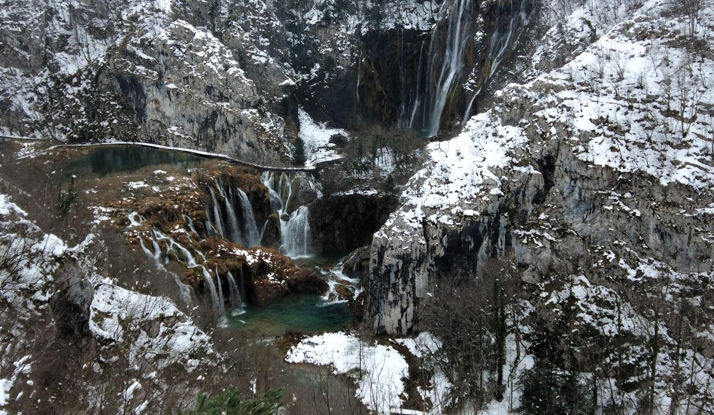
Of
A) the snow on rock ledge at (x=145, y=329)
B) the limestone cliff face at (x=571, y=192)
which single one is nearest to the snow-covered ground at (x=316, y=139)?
the limestone cliff face at (x=571, y=192)

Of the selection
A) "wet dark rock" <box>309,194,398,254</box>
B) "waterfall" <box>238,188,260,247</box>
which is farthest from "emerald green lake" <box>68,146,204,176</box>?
"wet dark rock" <box>309,194,398,254</box>

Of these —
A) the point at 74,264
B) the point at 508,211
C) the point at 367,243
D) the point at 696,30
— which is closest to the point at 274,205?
the point at 367,243

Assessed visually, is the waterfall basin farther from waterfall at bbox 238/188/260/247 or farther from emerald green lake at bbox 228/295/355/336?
waterfall at bbox 238/188/260/247

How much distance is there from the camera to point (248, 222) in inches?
1638

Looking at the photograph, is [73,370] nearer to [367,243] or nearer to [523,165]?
[523,165]

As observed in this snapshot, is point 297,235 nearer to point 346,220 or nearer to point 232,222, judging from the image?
point 346,220

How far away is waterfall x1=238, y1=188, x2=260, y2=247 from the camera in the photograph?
40844mm

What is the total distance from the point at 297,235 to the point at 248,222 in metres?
4.80

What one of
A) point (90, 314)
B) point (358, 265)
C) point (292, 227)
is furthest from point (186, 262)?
point (90, 314)

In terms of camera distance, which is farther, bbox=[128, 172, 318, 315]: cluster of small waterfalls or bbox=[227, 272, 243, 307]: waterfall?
bbox=[227, 272, 243, 307]: waterfall

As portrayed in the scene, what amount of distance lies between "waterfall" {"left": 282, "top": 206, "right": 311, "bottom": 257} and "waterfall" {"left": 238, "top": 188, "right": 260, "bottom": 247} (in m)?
2.66

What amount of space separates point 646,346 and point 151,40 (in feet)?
215

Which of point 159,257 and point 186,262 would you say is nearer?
point 159,257

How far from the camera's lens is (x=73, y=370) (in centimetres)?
1200
